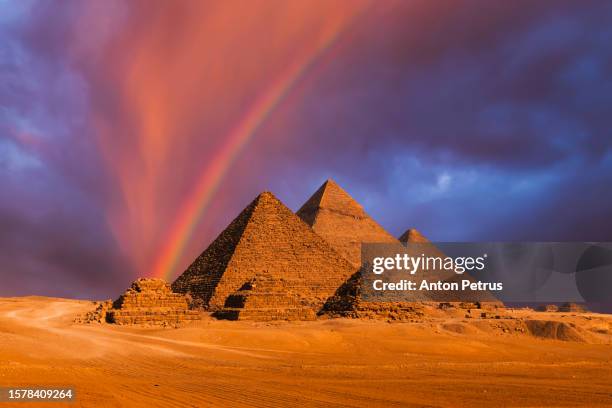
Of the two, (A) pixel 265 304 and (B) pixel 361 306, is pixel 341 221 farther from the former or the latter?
(A) pixel 265 304

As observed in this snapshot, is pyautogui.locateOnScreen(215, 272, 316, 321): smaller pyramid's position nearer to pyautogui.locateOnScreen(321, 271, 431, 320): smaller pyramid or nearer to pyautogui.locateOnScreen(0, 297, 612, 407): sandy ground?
pyautogui.locateOnScreen(321, 271, 431, 320): smaller pyramid

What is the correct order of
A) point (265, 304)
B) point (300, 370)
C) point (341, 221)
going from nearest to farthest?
point (300, 370), point (265, 304), point (341, 221)

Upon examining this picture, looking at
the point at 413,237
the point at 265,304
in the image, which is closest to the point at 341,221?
the point at 413,237

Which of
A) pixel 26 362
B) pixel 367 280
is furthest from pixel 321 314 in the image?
pixel 26 362

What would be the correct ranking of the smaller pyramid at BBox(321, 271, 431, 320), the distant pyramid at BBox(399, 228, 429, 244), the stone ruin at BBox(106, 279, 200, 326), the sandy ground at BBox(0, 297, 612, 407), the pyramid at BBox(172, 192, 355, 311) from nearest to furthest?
the sandy ground at BBox(0, 297, 612, 407), the stone ruin at BBox(106, 279, 200, 326), the smaller pyramid at BBox(321, 271, 431, 320), the pyramid at BBox(172, 192, 355, 311), the distant pyramid at BBox(399, 228, 429, 244)

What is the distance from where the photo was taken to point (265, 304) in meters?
31.0

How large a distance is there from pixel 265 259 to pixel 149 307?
54.8 ft

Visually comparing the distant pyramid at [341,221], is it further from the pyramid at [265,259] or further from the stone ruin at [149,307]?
the stone ruin at [149,307]

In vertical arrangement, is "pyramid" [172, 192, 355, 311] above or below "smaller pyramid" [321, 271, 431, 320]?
above

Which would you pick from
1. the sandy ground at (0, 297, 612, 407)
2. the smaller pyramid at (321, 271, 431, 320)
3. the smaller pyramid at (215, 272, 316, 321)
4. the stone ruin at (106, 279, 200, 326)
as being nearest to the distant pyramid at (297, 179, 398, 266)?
the smaller pyramid at (321, 271, 431, 320)

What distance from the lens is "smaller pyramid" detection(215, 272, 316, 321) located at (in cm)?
2944

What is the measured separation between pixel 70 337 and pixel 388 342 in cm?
1080

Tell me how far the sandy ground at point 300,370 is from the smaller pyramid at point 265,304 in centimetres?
811

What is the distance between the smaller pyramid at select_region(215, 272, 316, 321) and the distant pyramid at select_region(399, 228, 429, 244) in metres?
36.3
